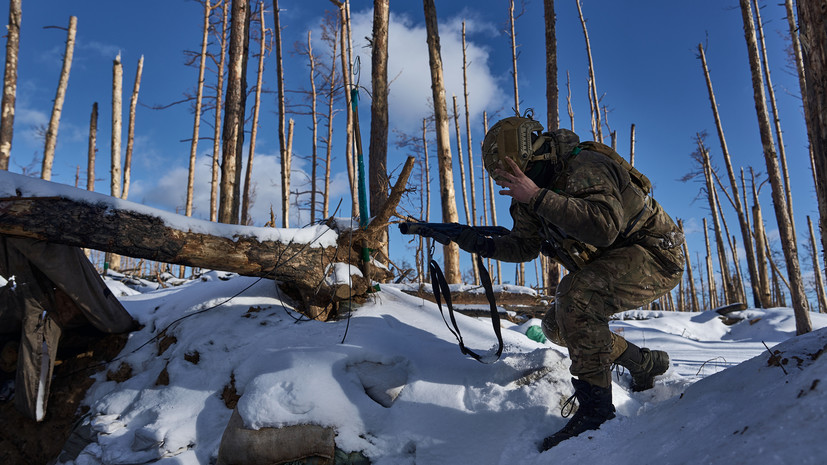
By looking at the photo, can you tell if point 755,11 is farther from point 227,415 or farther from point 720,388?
point 227,415

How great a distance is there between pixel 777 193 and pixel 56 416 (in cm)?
1153

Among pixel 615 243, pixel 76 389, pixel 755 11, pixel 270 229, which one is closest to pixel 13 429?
pixel 76 389

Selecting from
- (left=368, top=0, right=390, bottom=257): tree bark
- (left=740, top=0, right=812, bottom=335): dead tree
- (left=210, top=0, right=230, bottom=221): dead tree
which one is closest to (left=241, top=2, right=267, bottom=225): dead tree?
(left=210, top=0, right=230, bottom=221): dead tree

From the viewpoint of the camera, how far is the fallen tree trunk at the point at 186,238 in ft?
9.12

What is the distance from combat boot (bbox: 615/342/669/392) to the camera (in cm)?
268

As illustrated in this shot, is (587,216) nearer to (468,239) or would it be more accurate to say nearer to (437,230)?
(468,239)

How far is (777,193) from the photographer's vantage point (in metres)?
8.74

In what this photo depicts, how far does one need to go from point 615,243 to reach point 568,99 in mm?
19827

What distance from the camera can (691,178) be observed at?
19859 mm

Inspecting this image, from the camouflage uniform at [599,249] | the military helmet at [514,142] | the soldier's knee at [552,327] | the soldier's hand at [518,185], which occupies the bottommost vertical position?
the soldier's knee at [552,327]

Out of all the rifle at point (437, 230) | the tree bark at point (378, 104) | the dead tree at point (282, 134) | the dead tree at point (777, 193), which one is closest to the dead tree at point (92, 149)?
the dead tree at point (282, 134)

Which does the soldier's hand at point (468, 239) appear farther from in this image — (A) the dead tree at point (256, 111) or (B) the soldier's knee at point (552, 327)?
(A) the dead tree at point (256, 111)

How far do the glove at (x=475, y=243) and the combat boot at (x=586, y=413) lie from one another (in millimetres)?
923

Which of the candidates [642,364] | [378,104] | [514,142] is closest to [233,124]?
[378,104]
